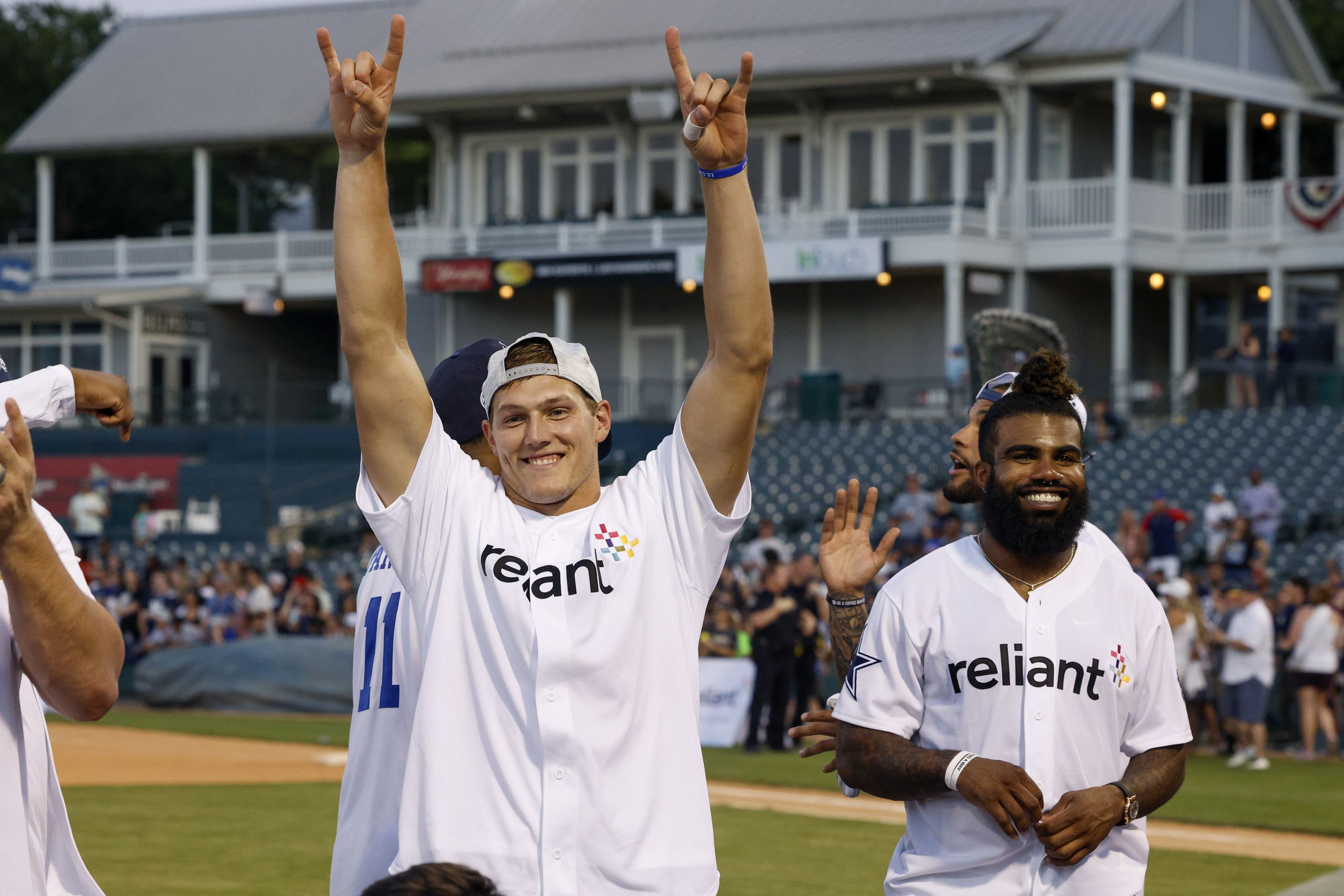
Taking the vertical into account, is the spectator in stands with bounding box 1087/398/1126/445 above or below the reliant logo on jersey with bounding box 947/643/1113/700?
above

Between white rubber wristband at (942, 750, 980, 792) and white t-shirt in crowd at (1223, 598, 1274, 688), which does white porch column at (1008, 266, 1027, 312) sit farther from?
white rubber wristband at (942, 750, 980, 792)

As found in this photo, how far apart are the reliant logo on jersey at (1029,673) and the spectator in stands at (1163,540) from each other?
52.8ft

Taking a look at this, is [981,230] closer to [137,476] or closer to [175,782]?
[137,476]

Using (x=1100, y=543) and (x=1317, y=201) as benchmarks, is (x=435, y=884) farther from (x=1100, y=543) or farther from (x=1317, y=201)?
(x=1317, y=201)

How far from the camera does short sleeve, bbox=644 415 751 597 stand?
4.09 m

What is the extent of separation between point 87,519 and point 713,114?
98.0 feet

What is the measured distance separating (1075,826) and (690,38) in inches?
1350

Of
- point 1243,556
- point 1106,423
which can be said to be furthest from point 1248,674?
point 1106,423

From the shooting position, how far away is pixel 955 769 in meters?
4.35

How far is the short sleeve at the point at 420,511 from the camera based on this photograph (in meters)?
4.02

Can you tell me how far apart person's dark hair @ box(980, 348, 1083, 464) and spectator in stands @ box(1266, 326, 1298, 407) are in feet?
77.3

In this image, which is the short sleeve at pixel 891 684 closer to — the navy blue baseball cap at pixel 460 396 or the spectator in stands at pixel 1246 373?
the navy blue baseball cap at pixel 460 396

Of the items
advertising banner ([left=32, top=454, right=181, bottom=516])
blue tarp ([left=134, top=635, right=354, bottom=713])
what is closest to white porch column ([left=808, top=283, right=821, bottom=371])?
advertising banner ([left=32, top=454, right=181, bottom=516])

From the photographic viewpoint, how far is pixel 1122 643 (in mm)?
4488
